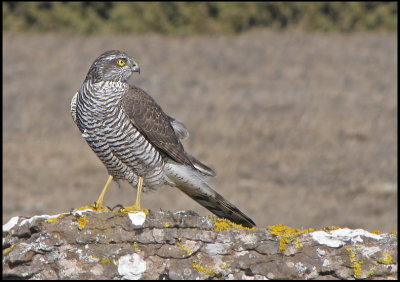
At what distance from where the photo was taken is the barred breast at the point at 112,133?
5238 mm

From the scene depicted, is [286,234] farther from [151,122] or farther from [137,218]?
[151,122]

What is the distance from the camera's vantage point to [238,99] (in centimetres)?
1716

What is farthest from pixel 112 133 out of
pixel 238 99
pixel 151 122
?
pixel 238 99

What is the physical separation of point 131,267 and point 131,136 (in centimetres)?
171

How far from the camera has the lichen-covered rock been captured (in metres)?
3.89

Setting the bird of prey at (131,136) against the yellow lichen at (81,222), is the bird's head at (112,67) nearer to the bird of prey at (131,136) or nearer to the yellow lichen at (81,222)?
the bird of prey at (131,136)

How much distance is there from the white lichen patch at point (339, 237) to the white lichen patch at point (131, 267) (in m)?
1.08

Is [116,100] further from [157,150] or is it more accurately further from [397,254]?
[397,254]

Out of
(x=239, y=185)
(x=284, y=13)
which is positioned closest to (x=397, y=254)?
(x=239, y=185)

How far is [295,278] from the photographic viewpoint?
3.95 m

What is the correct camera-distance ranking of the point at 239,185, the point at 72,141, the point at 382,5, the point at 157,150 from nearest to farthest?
the point at 157,150 → the point at 239,185 → the point at 72,141 → the point at 382,5

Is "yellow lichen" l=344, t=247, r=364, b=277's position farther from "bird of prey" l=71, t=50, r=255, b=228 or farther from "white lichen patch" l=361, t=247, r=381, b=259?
"bird of prey" l=71, t=50, r=255, b=228

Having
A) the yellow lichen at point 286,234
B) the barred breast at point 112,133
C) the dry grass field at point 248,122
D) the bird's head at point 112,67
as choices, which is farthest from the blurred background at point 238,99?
the yellow lichen at point 286,234

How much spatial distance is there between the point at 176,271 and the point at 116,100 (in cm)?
187
